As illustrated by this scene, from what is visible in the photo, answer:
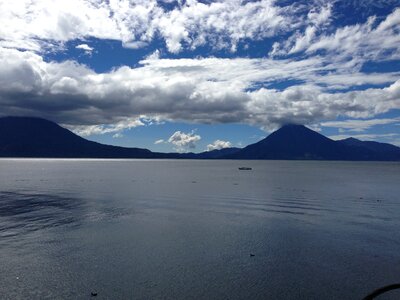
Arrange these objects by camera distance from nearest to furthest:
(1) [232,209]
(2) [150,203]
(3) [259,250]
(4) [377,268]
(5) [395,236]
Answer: (4) [377,268]
(3) [259,250]
(5) [395,236]
(1) [232,209]
(2) [150,203]

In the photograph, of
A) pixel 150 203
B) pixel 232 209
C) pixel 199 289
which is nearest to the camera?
pixel 199 289

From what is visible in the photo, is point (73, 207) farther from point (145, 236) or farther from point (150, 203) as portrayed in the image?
point (145, 236)

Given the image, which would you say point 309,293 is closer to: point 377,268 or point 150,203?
point 377,268

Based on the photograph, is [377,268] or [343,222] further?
[343,222]

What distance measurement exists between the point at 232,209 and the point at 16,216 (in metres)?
40.6

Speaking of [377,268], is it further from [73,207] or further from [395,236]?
[73,207]

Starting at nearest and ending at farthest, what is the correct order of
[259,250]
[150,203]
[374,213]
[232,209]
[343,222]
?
[259,250], [343,222], [374,213], [232,209], [150,203]

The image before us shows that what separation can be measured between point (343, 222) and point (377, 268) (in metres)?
24.4

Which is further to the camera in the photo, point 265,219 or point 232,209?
point 232,209

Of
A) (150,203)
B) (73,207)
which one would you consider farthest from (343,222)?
(73,207)

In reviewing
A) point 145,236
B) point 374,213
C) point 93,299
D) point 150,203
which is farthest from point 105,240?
point 374,213

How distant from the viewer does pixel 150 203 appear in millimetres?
80250

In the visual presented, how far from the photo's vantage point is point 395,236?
46.5 metres

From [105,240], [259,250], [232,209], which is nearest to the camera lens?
[259,250]
